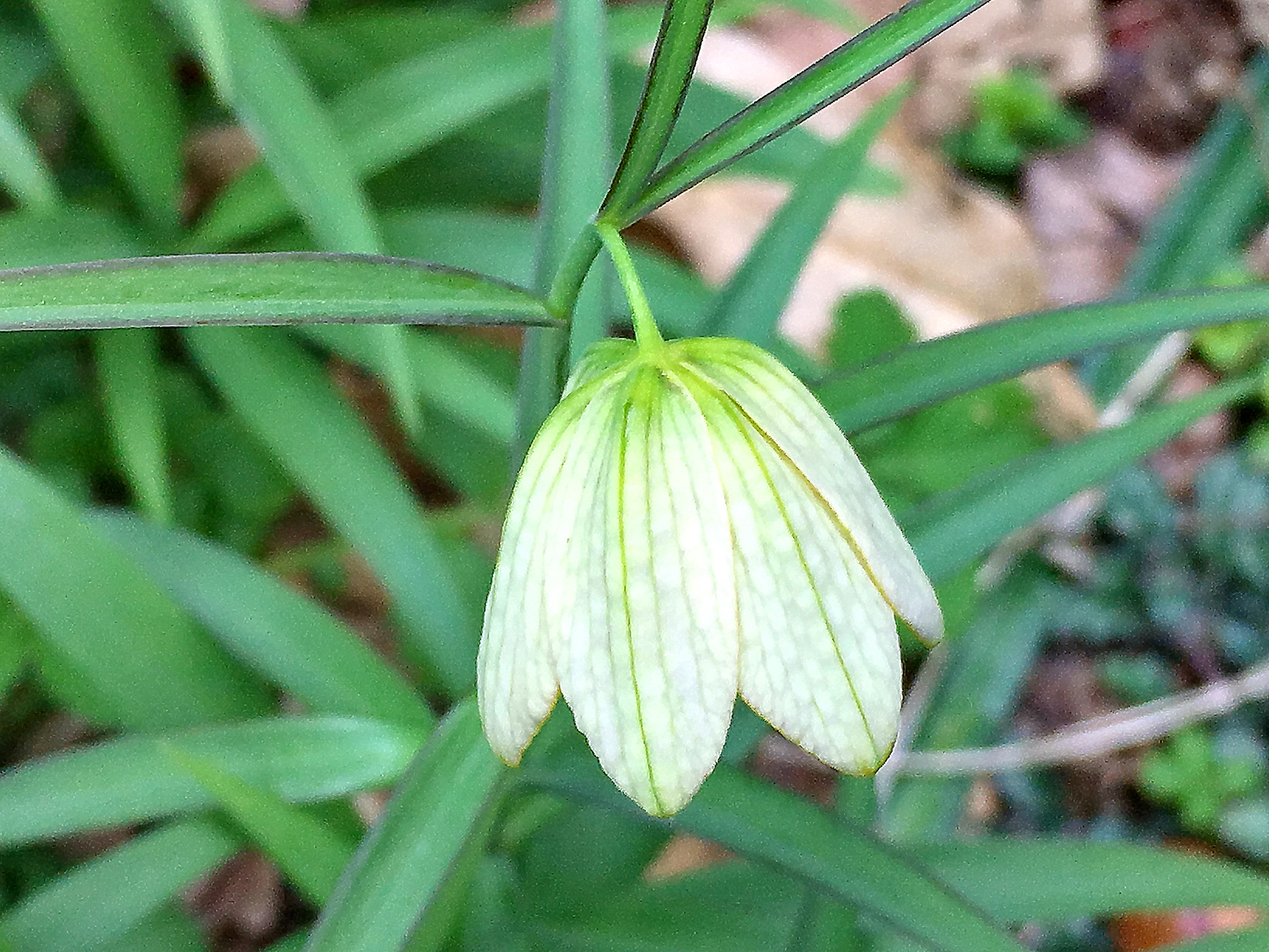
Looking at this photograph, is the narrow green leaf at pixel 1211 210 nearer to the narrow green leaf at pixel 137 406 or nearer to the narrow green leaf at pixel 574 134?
the narrow green leaf at pixel 574 134

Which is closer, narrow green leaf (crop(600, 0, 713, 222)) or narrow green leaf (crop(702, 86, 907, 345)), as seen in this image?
narrow green leaf (crop(600, 0, 713, 222))

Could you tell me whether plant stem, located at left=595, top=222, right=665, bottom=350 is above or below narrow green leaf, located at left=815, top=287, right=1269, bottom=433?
below

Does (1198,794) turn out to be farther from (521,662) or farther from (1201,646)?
(521,662)

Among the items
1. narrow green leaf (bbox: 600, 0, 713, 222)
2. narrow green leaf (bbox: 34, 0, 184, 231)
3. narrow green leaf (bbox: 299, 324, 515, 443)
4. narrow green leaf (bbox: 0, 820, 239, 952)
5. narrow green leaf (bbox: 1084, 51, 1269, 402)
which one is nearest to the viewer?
narrow green leaf (bbox: 600, 0, 713, 222)

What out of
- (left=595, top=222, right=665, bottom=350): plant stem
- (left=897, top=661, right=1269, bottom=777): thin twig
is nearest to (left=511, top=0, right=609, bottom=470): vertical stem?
(left=595, top=222, right=665, bottom=350): plant stem

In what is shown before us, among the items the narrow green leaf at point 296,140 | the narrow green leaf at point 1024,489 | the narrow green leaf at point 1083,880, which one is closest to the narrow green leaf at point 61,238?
the narrow green leaf at point 296,140

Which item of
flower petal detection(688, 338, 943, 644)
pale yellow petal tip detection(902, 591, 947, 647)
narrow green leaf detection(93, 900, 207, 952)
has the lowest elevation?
narrow green leaf detection(93, 900, 207, 952)

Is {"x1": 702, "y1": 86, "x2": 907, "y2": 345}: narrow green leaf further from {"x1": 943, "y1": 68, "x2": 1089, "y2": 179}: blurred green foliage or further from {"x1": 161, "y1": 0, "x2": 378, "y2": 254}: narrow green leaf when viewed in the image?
{"x1": 943, "y1": 68, "x2": 1089, "y2": 179}: blurred green foliage
